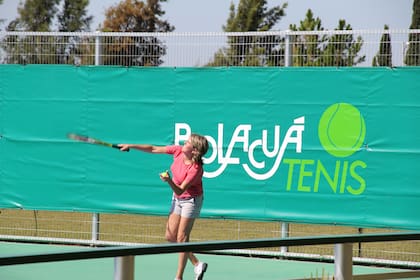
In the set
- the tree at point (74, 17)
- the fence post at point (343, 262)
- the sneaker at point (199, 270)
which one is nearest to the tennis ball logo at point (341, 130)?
the sneaker at point (199, 270)

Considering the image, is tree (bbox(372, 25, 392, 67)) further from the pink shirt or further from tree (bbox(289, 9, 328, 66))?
the pink shirt

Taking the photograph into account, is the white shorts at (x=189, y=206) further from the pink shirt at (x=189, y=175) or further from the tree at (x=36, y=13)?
the tree at (x=36, y=13)

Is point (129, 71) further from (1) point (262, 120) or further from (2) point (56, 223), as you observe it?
(2) point (56, 223)

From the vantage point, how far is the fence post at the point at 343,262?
→ 5.73 meters

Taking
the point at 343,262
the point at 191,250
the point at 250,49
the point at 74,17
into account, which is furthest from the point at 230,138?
the point at 74,17

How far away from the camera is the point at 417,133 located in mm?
11609

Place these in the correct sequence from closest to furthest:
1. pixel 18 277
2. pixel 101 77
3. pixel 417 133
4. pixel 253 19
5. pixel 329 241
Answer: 1. pixel 329 241
2. pixel 18 277
3. pixel 417 133
4. pixel 101 77
5. pixel 253 19

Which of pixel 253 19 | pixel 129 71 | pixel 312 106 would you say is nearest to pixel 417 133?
pixel 312 106

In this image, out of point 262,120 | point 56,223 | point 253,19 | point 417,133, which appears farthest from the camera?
point 253,19

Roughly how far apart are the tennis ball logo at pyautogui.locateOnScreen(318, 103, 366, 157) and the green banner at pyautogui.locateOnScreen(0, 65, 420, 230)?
0.5 inches

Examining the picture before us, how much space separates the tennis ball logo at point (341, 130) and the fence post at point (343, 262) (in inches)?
247

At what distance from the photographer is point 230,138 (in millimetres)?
12523

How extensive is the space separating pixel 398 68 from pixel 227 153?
2.34 metres

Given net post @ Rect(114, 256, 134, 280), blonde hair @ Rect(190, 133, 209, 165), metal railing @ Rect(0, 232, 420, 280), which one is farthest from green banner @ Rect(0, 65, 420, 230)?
net post @ Rect(114, 256, 134, 280)
